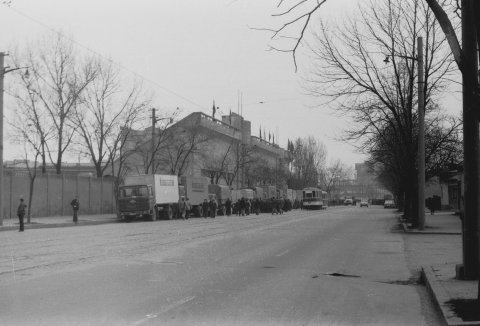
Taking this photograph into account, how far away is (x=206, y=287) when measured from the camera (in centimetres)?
930

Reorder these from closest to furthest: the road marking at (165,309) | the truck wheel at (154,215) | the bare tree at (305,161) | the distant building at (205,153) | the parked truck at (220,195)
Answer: the road marking at (165,309) → the truck wheel at (154,215) → the parked truck at (220,195) → the distant building at (205,153) → the bare tree at (305,161)

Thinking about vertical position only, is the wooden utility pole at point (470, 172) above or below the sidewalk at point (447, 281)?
above

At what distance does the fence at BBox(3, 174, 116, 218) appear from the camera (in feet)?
120

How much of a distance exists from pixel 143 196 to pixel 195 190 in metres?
10.7

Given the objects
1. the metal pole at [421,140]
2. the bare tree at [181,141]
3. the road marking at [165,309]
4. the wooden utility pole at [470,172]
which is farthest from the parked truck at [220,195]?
the road marking at [165,309]

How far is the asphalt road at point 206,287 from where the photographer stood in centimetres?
703

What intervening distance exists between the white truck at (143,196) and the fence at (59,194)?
4.53 meters

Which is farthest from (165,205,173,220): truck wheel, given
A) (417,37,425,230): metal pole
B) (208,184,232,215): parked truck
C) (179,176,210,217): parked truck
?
(417,37,425,230): metal pole

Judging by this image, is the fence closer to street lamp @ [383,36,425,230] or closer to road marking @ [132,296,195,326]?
street lamp @ [383,36,425,230]

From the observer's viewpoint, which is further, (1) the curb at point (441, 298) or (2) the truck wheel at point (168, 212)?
(2) the truck wheel at point (168, 212)

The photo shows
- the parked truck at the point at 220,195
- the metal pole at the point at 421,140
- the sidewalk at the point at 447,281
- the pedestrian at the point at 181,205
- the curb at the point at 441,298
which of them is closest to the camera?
the curb at the point at 441,298

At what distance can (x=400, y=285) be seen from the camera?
10.1 meters

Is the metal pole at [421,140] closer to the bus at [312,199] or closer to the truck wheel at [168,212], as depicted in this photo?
the truck wheel at [168,212]

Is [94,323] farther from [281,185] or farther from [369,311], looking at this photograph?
[281,185]
